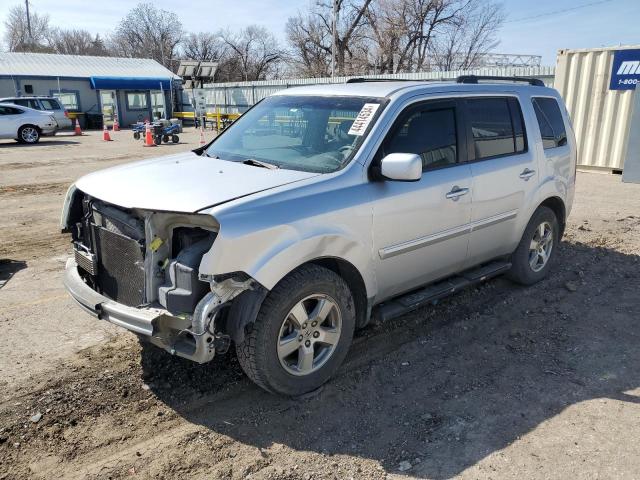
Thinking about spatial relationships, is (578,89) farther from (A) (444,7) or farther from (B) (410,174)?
(A) (444,7)

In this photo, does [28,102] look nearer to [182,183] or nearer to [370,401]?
[182,183]

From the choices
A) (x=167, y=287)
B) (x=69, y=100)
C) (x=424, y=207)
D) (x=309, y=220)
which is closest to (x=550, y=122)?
(x=424, y=207)

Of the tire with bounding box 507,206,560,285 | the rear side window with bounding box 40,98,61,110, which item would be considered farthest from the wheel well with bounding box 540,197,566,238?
the rear side window with bounding box 40,98,61,110

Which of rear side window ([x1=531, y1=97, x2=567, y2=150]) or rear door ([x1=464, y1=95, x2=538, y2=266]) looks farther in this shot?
rear side window ([x1=531, y1=97, x2=567, y2=150])

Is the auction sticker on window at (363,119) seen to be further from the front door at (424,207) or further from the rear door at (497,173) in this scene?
the rear door at (497,173)

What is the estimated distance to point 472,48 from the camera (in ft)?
147

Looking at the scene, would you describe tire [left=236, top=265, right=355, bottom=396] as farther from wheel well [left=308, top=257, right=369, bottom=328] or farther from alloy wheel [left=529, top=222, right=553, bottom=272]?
alloy wheel [left=529, top=222, right=553, bottom=272]

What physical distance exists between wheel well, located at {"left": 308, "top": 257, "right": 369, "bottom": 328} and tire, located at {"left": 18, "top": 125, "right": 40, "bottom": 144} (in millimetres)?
21981

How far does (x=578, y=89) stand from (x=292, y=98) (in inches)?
425

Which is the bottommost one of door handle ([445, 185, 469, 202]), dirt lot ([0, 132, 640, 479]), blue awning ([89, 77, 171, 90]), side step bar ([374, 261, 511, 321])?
dirt lot ([0, 132, 640, 479])

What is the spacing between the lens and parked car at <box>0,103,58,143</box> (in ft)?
68.4

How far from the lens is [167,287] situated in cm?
313

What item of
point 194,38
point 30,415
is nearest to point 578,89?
point 30,415

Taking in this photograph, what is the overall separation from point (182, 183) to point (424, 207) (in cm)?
174
